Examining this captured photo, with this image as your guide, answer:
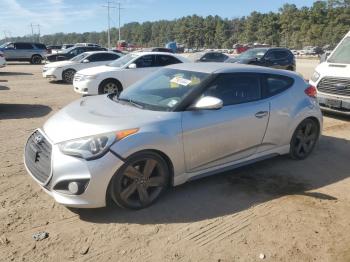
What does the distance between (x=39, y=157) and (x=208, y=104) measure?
1.94 meters

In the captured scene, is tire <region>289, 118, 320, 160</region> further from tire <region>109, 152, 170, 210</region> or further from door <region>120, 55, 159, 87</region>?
door <region>120, 55, 159, 87</region>

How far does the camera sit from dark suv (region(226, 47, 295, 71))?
669 inches

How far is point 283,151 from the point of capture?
589cm

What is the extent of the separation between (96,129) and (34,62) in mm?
30755

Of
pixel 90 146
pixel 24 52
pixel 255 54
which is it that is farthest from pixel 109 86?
pixel 24 52

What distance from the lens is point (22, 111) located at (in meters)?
10.0

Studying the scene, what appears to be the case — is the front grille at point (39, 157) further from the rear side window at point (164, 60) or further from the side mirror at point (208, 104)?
the rear side window at point (164, 60)

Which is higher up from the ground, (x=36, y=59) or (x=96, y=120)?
(x=96, y=120)

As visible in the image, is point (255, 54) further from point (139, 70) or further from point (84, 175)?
point (84, 175)

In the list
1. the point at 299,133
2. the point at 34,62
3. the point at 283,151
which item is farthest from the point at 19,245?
the point at 34,62

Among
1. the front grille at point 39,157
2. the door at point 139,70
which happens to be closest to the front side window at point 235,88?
the front grille at point 39,157

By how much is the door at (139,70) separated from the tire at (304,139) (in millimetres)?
7028

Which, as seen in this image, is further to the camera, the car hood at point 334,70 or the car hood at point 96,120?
the car hood at point 334,70

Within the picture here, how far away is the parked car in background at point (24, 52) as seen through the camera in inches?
1247
